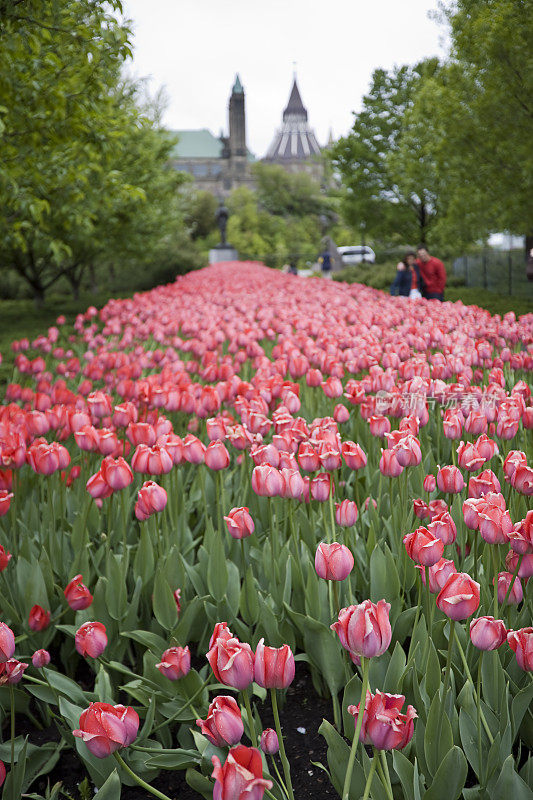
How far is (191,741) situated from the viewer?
2.01 metres

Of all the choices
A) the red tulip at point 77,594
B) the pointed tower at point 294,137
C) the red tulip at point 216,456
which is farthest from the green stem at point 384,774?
the pointed tower at point 294,137

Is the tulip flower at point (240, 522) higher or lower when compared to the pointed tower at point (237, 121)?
lower

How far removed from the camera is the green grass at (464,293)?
47.0 ft

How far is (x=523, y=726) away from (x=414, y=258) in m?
11.9

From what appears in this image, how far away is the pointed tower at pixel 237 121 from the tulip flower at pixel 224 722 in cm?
12137

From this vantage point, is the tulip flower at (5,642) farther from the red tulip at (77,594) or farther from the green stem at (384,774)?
the green stem at (384,774)

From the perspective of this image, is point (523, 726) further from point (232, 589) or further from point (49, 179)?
point (49, 179)

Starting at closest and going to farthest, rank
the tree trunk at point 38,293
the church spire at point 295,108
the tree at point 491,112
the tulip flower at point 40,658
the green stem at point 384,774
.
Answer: the green stem at point 384,774 → the tulip flower at point 40,658 → the tree at point 491,112 → the tree trunk at point 38,293 → the church spire at point 295,108

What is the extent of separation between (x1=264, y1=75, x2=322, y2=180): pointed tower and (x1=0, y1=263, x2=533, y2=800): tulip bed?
134 meters

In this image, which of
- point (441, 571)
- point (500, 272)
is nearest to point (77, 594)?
point (441, 571)

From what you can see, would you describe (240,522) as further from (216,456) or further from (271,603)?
(216,456)

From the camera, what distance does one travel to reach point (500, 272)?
2123cm

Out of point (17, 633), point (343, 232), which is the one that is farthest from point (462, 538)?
point (343, 232)

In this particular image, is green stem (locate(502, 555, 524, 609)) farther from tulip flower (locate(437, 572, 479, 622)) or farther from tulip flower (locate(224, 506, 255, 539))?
tulip flower (locate(224, 506, 255, 539))
